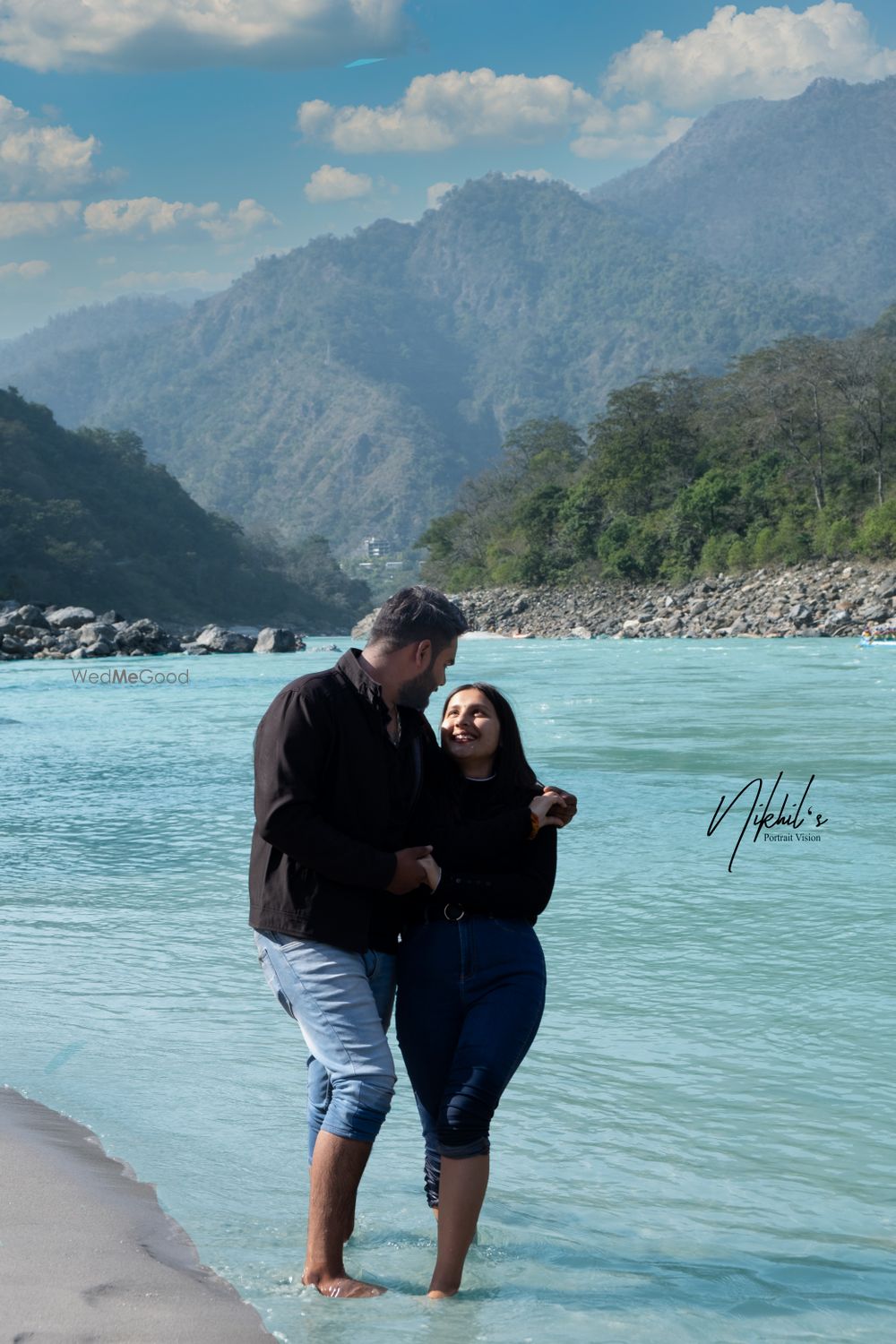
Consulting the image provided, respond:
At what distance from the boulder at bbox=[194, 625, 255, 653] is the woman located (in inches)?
2005

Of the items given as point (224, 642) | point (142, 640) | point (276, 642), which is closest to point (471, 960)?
point (142, 640)

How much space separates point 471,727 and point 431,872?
35cm

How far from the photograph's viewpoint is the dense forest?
200 ft

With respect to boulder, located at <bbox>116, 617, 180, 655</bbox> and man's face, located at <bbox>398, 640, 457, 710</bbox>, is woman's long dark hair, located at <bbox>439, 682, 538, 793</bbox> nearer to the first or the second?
man's face, located at <bbox>398, 640, 457, 710</bbox>

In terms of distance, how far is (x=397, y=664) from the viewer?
2.82 m

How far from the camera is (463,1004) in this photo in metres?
2.84

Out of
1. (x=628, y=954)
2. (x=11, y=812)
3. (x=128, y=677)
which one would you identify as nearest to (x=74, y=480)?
(x=128, y=677)

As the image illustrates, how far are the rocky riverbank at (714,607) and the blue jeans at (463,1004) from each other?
146ft

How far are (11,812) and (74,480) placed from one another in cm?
8583

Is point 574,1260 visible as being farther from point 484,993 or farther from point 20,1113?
point 20,1113

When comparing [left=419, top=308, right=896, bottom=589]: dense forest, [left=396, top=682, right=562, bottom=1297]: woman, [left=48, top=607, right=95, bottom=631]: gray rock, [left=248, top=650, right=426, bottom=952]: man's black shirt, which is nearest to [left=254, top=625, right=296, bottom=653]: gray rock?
[left=48, top=607, right=95, bottom=631]: gray rock
